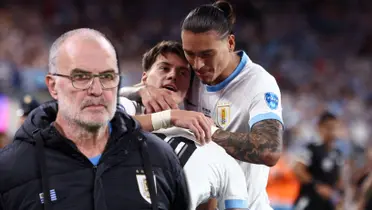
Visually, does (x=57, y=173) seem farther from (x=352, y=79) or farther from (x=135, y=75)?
(x=352, y=79)

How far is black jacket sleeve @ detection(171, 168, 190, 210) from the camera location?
2805 mm

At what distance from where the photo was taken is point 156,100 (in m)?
3.47

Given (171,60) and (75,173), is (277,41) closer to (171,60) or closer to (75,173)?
(171,60)

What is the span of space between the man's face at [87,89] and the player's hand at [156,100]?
781 mm

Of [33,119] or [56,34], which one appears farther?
[56,34]

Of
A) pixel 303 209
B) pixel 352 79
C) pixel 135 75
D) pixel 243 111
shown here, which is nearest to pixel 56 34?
pixel 135 75

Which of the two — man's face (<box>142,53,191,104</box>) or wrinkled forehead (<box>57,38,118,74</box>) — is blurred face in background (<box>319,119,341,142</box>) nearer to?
man's face (<box>142,53,191,104</box>)

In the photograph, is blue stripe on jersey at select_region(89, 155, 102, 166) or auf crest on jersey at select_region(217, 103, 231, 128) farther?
auf crest on jersey at select_region(217, 103, 231, 128)

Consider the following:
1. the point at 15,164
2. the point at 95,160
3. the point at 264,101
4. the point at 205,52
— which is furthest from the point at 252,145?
the point at 15,164

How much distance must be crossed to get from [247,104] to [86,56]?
46.3 inches

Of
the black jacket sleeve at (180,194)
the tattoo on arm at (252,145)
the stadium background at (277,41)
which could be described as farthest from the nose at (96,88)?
the stadium background at (277,41)

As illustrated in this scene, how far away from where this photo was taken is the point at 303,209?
27.0 ft

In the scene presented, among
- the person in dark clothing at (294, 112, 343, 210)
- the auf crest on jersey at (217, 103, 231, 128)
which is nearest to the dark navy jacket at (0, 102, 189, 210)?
the auf crest on jersey at (217, 103, 231, 128)

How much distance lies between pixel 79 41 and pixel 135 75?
986 cm
